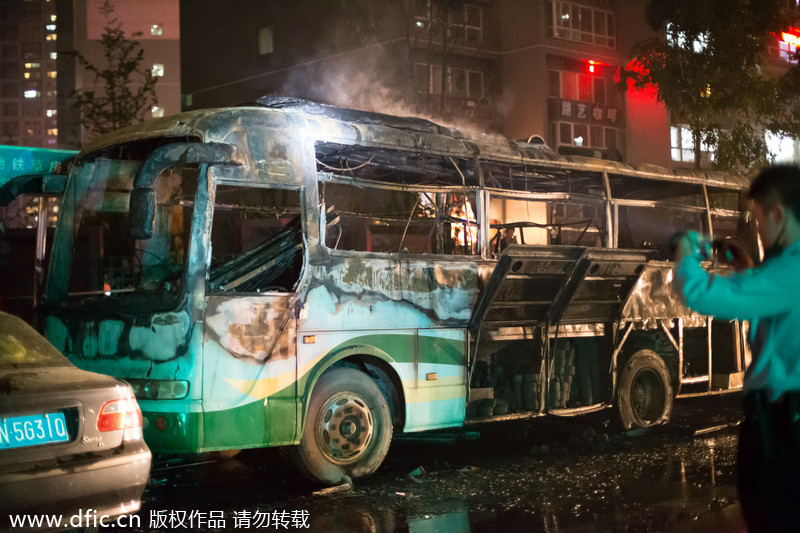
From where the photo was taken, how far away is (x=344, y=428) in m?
7.30

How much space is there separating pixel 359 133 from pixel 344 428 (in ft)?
8.69

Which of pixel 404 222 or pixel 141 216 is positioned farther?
pixel 404 222

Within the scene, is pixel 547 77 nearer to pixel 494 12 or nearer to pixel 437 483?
pixel 494 12

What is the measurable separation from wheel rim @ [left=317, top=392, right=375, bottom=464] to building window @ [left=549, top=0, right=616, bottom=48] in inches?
1177

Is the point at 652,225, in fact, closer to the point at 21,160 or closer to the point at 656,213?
the point at 656,213

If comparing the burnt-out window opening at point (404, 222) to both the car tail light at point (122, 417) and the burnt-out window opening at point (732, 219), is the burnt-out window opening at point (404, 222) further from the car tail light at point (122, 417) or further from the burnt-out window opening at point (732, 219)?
the burnt-out window opening at point (732, 219)

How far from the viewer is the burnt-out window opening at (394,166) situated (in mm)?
7836

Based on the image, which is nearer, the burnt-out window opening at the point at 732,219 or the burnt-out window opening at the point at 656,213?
the burnt-out window opening at the point at 656,213

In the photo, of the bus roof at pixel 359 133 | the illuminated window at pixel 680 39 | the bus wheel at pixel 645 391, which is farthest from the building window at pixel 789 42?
the bus roof at pixel 359 133

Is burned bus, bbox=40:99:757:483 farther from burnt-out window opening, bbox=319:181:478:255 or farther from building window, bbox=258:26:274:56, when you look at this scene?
building window, bbox=258:26:274:56

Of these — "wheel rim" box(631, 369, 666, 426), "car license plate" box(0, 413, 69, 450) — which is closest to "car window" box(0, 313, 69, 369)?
"car license plate" box(0, 413, 69, 450)

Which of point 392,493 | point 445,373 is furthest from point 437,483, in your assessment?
point 445,373

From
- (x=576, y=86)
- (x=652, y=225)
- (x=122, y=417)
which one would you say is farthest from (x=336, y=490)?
(x=576, y=86)

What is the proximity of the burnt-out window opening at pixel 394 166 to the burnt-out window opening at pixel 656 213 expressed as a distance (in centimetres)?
283
